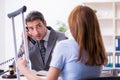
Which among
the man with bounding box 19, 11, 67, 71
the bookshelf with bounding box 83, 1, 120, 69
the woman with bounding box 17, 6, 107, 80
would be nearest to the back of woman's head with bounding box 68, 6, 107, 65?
the woman with bounding box 17, 6, 107, 80

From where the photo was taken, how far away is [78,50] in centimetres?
138

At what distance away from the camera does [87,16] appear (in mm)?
1391

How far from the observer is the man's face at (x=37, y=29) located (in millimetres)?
2246

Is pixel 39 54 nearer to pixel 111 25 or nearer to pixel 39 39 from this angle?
pixel 39 39

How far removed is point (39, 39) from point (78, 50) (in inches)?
39.3

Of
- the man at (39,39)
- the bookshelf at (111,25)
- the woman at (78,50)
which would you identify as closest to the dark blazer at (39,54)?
the man at (39,39)

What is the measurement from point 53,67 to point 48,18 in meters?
3.25

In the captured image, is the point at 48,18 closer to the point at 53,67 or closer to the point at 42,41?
the point at 42,41

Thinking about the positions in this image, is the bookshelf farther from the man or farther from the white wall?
the man

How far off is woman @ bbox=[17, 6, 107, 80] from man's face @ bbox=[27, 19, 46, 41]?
2.93 ft

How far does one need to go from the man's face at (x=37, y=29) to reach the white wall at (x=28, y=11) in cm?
220

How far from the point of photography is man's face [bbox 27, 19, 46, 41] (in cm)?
225

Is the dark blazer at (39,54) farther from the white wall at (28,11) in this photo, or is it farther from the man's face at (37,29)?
the white wall at (28,11)

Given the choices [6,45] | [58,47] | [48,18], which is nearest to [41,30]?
[58,47]
